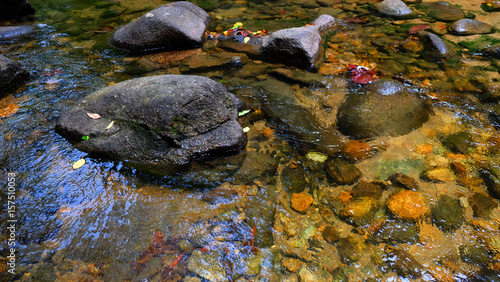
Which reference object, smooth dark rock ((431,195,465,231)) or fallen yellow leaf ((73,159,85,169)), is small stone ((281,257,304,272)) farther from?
fallen yellow leaf ((73,159,85,169))

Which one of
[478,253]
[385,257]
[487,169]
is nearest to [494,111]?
[487,169]

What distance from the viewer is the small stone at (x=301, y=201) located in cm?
273

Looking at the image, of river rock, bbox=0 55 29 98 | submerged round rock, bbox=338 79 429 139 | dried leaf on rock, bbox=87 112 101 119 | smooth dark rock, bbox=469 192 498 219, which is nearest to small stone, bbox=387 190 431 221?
smooth dark rock, bbox=469 192 498 219

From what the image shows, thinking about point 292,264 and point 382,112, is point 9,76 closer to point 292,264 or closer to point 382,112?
point 292,264

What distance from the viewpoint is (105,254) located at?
2.33 m

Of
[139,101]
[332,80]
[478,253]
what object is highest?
[139,101]

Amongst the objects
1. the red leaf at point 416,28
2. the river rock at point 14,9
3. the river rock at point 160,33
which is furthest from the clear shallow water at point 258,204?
the river rock at point 14,9

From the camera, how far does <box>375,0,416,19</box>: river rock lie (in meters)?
6.61

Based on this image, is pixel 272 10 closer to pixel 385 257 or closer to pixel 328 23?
pixel 328 23

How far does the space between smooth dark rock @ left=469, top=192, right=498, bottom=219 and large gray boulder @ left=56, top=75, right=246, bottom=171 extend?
2.38 meters

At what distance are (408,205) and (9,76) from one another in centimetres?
574

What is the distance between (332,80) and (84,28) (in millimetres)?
5634

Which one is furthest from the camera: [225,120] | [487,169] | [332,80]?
[332,80]

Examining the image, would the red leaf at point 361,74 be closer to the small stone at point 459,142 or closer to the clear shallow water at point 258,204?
the clear shallow water at point 258,204
